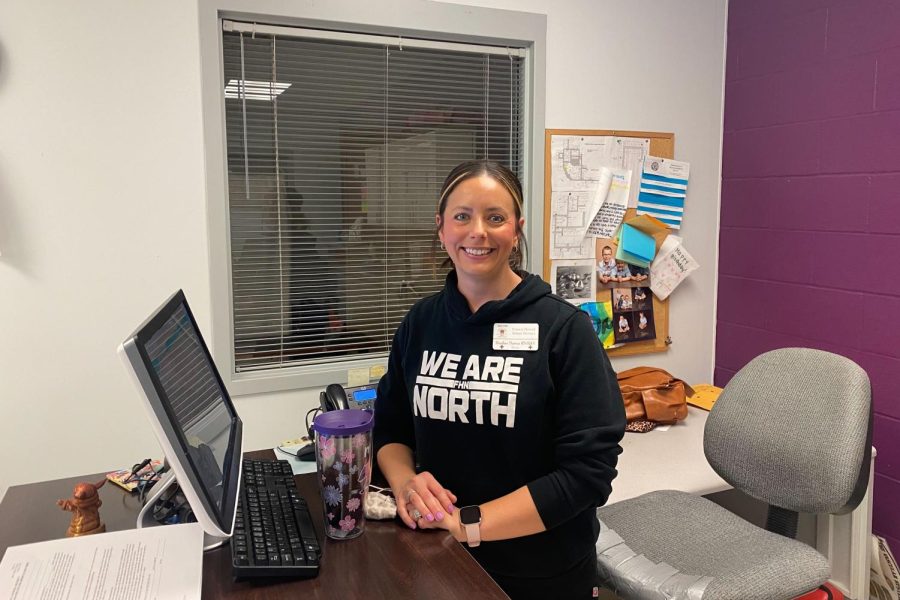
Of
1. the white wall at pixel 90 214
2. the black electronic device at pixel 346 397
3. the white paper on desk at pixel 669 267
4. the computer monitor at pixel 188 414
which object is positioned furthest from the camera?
the white paper on desk at pixel 669 267

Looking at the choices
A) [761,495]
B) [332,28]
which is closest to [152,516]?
[761,495]

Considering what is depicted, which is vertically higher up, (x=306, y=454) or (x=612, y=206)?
(x=612, y=206)

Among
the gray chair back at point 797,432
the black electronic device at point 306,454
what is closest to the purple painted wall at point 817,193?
the gray chair back at point 797,432

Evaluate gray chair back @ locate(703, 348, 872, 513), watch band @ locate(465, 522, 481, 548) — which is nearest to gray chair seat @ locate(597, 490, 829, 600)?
gray chair back @ locate(703, 348, 872, 513)

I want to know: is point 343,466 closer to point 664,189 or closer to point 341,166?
point 341,166

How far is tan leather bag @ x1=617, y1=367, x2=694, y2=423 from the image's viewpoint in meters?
2.54

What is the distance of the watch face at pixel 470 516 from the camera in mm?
1190

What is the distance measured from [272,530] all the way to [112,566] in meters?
0.24

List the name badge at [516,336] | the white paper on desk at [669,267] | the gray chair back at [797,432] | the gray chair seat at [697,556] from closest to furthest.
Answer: the name badge at [516,336], the gray chair seat at [697,556], the gray chair back at [797,432], the white paper on desk at [669,267]

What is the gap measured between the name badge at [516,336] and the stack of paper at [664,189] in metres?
1.76

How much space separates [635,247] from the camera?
2.85 metres

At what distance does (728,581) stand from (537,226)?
1517 mm

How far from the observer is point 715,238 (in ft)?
9.94

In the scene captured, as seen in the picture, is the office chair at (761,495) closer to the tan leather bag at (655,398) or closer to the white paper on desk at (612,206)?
the tan leather bag at (655,398)
